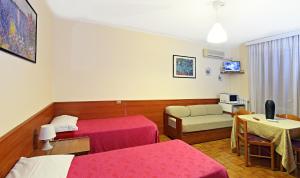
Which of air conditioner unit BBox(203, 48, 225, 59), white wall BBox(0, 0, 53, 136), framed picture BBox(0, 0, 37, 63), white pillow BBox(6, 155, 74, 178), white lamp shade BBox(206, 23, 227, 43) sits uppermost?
air conditioner unit BBox(203, 48, 225, 59)

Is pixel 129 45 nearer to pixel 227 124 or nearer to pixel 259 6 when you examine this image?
pixel 259 6

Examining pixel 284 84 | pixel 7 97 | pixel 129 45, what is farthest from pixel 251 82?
pixel 7 97

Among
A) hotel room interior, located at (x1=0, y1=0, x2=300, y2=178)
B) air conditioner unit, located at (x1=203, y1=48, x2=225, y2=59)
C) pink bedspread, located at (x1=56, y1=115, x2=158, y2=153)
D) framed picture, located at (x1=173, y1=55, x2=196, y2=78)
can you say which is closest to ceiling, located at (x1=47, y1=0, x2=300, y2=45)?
hotel room interior, located at (x1=0, y1=0, x2=300, y2=178)

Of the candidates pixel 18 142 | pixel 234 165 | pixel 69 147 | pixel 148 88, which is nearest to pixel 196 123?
pixel 234 165

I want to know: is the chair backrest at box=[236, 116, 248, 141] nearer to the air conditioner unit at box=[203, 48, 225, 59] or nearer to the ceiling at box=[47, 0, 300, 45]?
the ceiling at box=[47, 0, 300, 45]

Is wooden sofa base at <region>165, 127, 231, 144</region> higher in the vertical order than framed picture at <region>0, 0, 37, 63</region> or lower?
lower

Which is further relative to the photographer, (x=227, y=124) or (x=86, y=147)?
(x=227, y=124)

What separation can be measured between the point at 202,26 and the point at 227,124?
2324 millimetres

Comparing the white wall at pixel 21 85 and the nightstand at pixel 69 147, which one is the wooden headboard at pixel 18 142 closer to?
the white wall at pixel 21 85

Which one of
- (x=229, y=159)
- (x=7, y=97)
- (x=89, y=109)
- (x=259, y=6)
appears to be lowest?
(x=229, y=159)

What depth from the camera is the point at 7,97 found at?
4.18ft

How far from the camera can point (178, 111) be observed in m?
3.84

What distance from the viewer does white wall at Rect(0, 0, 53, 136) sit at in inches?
48.3

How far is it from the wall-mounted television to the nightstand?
408 centimetres
